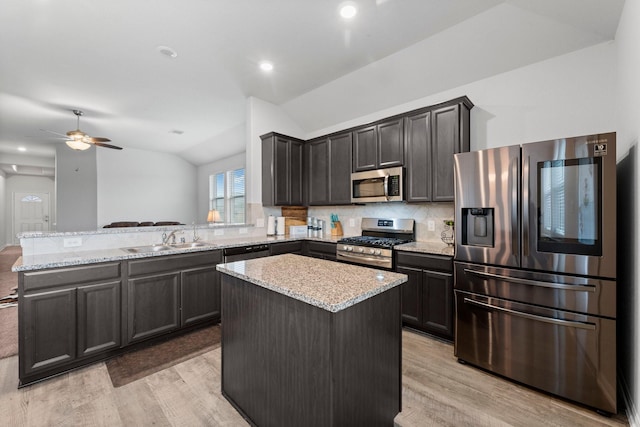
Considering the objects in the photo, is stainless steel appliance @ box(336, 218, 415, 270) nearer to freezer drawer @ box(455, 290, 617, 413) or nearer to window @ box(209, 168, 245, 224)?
freezer drawer @ box(455, 290, 617, 413)

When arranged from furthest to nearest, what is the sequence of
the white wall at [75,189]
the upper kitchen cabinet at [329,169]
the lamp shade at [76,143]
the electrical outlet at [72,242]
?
the white wall at [75,189] < the lamp shade at [76,143] < the upper kitchen cabinet at [329,169] < the electrical outlet at [72,242]

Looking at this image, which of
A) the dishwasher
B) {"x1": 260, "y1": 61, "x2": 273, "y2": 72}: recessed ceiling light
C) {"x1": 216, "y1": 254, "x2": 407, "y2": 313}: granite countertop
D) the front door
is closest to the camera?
{"x1": 216, "y1": 254, "x2": 407, "y2": 313}: granite countertop

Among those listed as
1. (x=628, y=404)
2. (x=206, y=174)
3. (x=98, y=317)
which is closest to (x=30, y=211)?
(x=206, y=174)

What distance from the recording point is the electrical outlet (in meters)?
2.59

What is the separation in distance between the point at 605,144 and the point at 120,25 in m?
4.11

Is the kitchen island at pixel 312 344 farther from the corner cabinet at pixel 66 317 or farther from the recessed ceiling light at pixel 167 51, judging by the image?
the recessed ceiling light at pixel 167 51

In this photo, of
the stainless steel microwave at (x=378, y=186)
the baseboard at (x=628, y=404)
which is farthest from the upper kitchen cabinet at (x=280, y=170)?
the baseboard at (x=628, y=404)

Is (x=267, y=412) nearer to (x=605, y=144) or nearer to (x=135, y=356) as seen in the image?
(x=135, y=356)

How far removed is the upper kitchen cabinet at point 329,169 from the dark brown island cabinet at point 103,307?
1.89 m

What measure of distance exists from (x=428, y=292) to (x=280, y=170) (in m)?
2.70

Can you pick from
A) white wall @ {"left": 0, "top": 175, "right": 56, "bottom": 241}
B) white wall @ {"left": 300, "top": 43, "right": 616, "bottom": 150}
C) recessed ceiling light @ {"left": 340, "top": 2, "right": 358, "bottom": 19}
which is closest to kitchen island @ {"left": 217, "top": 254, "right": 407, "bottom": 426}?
recessed ceiling light @ {"left": 340, "top": 2, "right": 358, "bottom": 19}

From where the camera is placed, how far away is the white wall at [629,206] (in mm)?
1606

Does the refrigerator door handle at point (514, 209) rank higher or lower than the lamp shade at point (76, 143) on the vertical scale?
lower

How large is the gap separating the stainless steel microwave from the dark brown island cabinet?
2028 mm
